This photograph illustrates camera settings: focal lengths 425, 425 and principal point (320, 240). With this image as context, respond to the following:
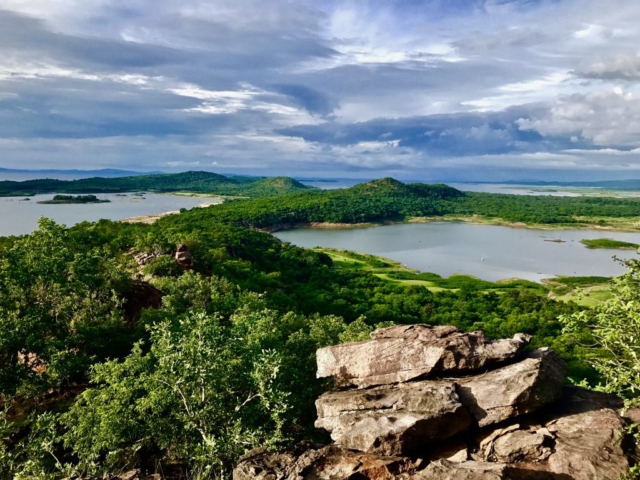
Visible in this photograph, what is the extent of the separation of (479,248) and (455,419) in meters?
116

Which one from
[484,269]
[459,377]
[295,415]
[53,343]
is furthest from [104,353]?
[484,269]

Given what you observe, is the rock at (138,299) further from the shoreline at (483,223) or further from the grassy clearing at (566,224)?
the grassy clearing at (566,224)

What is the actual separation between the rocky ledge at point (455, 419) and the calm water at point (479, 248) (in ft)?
Result: 254

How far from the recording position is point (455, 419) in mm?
13297

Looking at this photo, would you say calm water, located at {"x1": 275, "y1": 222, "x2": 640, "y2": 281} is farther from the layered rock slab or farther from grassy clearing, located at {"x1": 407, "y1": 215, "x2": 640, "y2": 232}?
the layered rock slab

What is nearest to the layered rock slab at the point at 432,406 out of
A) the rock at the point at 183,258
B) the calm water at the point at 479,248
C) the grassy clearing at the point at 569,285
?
the rock at the point at 183,258

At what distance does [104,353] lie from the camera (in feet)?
75.4

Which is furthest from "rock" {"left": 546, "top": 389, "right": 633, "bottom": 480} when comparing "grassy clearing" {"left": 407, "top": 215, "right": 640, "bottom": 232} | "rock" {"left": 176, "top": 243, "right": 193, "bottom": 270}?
"grassy clearing" {"left": 407, "top": 215, "right": 640, "bottom": 232}

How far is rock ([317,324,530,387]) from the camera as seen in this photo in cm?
1500

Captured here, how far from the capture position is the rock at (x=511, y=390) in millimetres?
13422

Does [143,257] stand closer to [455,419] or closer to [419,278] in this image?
[455,419]

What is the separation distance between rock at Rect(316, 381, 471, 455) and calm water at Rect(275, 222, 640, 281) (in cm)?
7937

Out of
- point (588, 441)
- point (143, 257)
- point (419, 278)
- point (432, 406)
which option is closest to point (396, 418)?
point (432, 406)

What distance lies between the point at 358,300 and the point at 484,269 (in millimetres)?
43373
